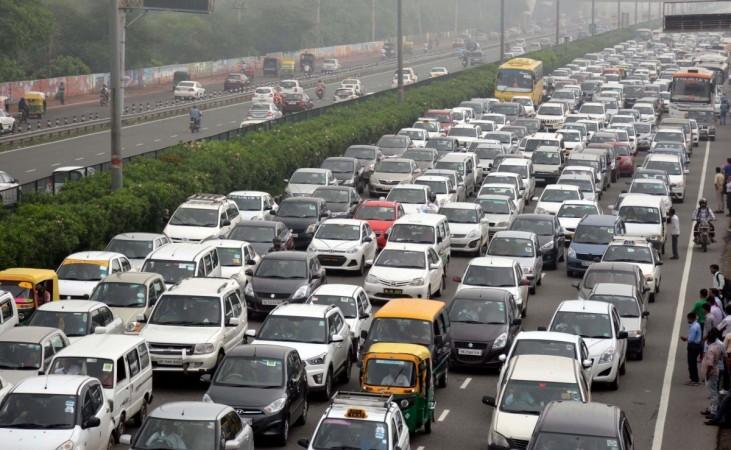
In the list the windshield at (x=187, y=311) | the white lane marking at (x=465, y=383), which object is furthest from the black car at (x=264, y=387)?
the white lane marking at (x=465, y=383)

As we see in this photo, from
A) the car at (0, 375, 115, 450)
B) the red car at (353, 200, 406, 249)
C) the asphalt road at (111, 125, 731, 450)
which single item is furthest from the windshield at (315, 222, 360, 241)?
the car at (0, 375, 115, 450)

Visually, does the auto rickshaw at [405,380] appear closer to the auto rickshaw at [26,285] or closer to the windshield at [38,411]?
the windshield at [38,411]

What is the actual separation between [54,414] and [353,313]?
9.86m

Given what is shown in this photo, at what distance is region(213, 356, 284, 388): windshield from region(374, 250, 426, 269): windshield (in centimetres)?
1213

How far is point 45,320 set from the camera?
26.6m

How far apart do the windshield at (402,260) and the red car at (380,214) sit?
6271mm

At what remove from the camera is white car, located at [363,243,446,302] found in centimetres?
3469

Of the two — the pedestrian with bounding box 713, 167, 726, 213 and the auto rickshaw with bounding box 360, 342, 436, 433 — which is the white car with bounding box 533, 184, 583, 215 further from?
the auto rickshaw with bounding box 360, 342, 436, 433

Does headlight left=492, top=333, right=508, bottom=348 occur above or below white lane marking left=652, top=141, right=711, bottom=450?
above

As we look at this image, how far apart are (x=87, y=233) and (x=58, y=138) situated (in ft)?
120

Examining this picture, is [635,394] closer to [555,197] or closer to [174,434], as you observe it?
[174,434]

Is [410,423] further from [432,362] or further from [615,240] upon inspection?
[615,240]

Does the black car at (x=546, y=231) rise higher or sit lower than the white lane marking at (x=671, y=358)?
higher

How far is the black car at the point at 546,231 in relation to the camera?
41.0 m
